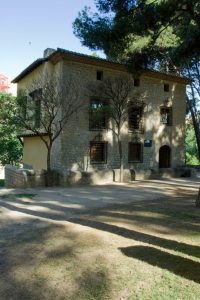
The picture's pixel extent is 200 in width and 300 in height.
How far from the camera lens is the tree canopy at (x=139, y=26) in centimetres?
1043

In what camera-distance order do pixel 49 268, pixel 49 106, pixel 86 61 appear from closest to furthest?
1. pixel 49 268
2. pixel 49 106
3. pixel 86 61

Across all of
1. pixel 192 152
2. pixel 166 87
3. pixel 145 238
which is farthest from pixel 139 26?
pixel 192 152

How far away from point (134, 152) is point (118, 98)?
4.77m

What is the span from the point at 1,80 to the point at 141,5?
1487 inches

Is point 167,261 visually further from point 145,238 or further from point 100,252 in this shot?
point 145,238

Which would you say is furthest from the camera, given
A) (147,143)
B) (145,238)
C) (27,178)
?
(147,143)

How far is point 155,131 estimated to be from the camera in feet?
79.6

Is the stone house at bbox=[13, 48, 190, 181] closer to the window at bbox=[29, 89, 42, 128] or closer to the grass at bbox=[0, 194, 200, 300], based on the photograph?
the window at bbox=[29, 89, 42, 128]

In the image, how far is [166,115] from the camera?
2520 centimetres

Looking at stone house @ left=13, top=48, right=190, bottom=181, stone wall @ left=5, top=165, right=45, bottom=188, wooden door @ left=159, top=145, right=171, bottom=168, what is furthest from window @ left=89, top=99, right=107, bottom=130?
wooden door @ left=159, top=145, right=171, bottom=168

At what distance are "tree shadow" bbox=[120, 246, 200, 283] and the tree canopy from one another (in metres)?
7.55

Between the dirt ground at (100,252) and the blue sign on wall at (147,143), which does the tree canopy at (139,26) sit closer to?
the dirt ground at (100,252)

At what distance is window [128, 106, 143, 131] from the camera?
2294cm

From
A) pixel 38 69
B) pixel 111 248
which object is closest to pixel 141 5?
pixel 111 248
